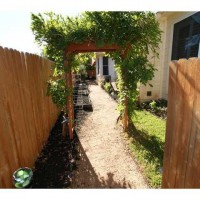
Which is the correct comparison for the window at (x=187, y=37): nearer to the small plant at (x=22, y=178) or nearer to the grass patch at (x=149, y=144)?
the grass patch at (x=149, y=144)

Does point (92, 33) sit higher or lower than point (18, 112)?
higher

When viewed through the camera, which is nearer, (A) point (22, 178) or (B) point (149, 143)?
(A) point (22, 178)

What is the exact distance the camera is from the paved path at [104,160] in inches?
131

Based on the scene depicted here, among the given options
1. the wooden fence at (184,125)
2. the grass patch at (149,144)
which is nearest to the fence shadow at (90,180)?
the grass patch at (149,144)

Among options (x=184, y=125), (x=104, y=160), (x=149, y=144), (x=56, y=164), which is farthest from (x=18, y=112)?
(x=149, y=144)

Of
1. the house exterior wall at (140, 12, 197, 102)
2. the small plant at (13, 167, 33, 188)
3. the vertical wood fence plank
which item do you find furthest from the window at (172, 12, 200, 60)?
the small plant at (13, 167, 33, 188)

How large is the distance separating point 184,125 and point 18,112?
2.71 m

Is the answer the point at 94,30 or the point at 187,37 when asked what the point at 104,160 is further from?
the point at 187,37

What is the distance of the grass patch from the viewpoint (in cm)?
349

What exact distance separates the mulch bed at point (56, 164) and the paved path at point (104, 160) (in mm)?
209

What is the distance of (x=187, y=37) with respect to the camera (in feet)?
21.7

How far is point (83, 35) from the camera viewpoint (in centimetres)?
407

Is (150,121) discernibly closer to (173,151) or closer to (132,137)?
(132,137)
